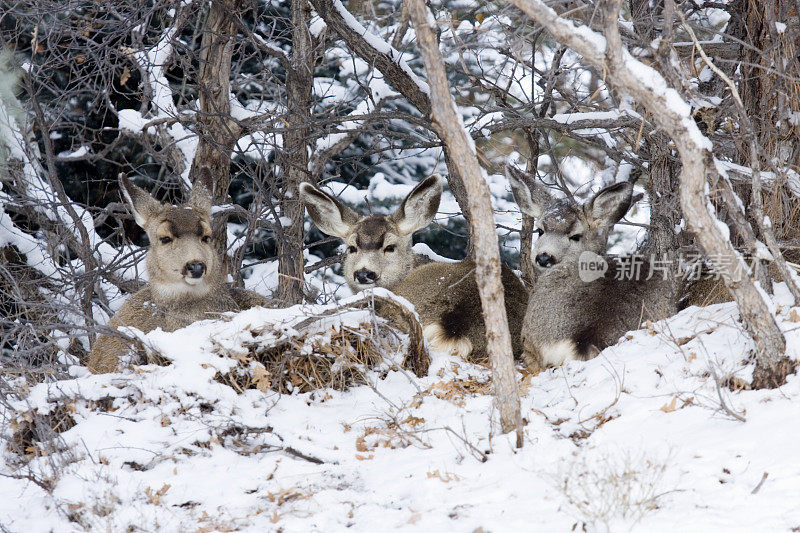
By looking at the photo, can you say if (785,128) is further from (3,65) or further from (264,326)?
(3,65)

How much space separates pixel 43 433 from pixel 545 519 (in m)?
2.99

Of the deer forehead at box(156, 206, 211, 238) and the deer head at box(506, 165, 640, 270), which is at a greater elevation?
the deer forehead at box(156, 206, 211, 238)

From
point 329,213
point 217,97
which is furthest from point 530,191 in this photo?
point 217,97

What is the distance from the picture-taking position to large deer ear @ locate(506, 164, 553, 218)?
862cm

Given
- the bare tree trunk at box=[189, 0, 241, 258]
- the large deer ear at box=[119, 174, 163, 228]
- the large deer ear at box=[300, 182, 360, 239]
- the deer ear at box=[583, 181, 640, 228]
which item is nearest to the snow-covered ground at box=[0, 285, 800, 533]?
the deer ear at box=[583, 181, 640, 228]

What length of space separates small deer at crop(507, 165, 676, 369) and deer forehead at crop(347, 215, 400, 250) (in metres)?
1.39

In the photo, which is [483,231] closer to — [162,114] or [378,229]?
[378,229]

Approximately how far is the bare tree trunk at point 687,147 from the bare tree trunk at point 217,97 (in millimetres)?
4587

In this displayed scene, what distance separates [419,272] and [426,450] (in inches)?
126

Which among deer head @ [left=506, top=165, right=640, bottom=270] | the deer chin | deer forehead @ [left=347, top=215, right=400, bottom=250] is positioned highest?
deer forehead @ [left=347, top=215, right=400, bottom=250]

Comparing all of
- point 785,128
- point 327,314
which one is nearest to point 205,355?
point 327,314

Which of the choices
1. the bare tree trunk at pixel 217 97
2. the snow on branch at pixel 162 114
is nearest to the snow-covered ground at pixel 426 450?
the bare tree trunk at pixel 217 97

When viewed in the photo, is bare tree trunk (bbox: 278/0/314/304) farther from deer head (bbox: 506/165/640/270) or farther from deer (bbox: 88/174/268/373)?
deer head (bbox: 506/165/640/270)

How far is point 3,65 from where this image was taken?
8336mm
